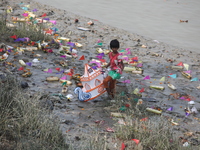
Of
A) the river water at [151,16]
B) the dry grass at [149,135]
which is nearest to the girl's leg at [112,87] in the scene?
the dry grass at [149,135]

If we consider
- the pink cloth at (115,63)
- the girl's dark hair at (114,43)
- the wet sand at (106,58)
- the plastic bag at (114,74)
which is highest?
the girl's dark hair at (114,43)

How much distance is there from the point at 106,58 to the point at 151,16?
6244 millimetres

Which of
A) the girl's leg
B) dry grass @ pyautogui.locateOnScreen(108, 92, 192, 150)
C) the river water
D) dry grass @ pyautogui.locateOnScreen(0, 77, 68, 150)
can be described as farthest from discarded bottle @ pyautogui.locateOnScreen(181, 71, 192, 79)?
dry grass @ pyautogui.locateOnScreen(0, 77, 68, 150)

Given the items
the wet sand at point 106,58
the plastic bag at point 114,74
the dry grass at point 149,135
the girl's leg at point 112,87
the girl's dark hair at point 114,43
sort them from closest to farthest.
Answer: the dry grass at point 149,135, the wet sand at point 106,58, the plastic bag at point 114,74, the girl's dark hair at point 114,43, the girl's leg at point 112,87

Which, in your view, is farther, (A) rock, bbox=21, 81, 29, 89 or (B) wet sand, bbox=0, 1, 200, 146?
(A) rock, bbox=21, 81, 29, 89

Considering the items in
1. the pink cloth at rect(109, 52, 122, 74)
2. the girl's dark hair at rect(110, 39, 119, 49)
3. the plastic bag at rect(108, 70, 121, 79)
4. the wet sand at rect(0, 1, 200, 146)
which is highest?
the girl's dark hair at rect(110, 39, 119, 49)

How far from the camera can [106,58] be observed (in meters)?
8.34

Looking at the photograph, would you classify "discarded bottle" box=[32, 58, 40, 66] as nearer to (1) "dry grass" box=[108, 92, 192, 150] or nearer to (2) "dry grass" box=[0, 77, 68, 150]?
(2) "dry grass" box=[0, 77, 68, 150]

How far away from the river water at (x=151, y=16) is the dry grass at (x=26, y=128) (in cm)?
739

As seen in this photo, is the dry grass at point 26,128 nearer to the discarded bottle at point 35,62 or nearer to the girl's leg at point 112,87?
the girl's leg at point 112,87

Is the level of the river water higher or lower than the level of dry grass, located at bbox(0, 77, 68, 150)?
higher

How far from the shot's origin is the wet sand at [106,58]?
5228 mm

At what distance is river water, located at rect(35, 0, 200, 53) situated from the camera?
11688 millimetres

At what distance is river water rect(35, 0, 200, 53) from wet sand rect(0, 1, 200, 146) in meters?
0.98
